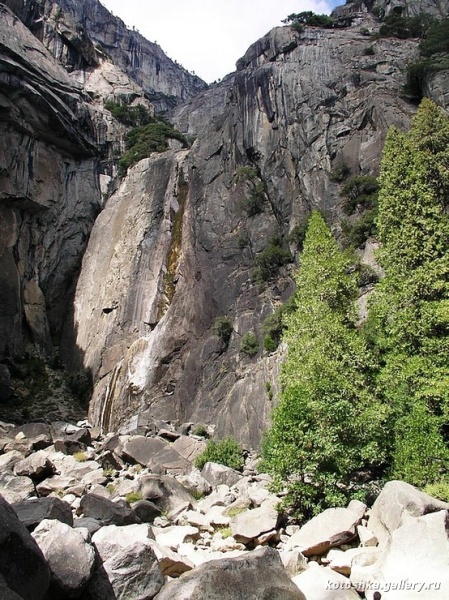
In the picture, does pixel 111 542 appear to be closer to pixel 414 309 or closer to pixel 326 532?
pixel 326 532

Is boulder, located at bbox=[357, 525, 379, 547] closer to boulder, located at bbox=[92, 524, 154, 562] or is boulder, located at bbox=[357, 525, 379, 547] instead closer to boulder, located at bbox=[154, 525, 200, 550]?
boulder, located at bbox=[154, 525, 200, 550]

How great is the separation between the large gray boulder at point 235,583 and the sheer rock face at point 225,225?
15788 mm

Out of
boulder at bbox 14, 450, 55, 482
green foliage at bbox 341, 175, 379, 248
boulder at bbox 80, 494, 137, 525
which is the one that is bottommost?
boulder at bbox 14, 450, 55, 482

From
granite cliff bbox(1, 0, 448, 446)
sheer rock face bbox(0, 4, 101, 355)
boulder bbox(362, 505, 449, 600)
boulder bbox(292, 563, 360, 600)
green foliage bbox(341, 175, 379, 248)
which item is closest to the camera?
boulder bbox(362, 505, 449, 600)

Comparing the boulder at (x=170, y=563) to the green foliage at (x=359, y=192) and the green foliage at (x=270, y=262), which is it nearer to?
the green foliage at (x=270, y=262)

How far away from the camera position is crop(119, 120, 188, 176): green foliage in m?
48.1

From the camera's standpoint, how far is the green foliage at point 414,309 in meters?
10.3

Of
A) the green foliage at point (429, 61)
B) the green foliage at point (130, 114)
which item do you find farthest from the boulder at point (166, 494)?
the green foliage at point (130, 114)

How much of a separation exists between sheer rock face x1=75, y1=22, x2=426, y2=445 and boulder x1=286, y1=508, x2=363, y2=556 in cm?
1324

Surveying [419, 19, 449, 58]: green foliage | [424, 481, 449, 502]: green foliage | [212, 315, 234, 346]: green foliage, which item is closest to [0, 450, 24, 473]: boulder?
[424, 481, 449, 502]: green foliage

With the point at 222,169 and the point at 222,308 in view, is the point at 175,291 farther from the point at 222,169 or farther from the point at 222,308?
the point at 222,169

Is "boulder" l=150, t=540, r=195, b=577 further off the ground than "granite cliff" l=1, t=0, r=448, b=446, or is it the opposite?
"granite cliff" l=1, t=0, r=448, b=446

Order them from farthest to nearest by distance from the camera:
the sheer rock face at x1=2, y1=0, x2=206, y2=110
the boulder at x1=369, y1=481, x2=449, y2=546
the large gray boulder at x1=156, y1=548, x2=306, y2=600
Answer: the sheer rock face at x1=2, y1=0, x2=206, y2=110
the boulder at x1=369, y1=481, x2=449, y2=546
the large gray boulder at x1=156, y1=548, x2=306, y2=600

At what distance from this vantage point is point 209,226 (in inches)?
1431
